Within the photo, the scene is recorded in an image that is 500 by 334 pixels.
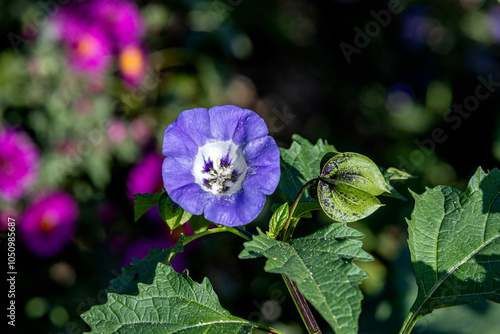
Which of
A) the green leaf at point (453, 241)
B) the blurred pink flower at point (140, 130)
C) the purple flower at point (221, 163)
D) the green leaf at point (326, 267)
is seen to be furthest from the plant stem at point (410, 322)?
the blurred pink flower at point (140, 130)

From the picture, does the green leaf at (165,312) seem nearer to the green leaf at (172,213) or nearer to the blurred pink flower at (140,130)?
Result: the green leaf at (172,213)

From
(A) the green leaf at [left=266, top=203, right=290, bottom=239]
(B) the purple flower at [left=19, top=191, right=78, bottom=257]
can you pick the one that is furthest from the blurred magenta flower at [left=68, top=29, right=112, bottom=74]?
(A) the green leaf at [left=266, top=203, right=290, bottom=239]

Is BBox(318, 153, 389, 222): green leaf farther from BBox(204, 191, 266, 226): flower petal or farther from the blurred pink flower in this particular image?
the blurred pink flower

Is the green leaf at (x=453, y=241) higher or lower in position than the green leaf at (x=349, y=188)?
lower

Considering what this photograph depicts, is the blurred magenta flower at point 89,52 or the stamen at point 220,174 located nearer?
the stamen at point 220,174

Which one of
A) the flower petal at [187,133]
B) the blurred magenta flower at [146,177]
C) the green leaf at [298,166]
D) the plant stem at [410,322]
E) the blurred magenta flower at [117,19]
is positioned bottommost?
the blurred magenta flower at [146,177]

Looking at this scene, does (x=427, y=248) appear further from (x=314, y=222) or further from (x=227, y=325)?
(x=314, y=222)
